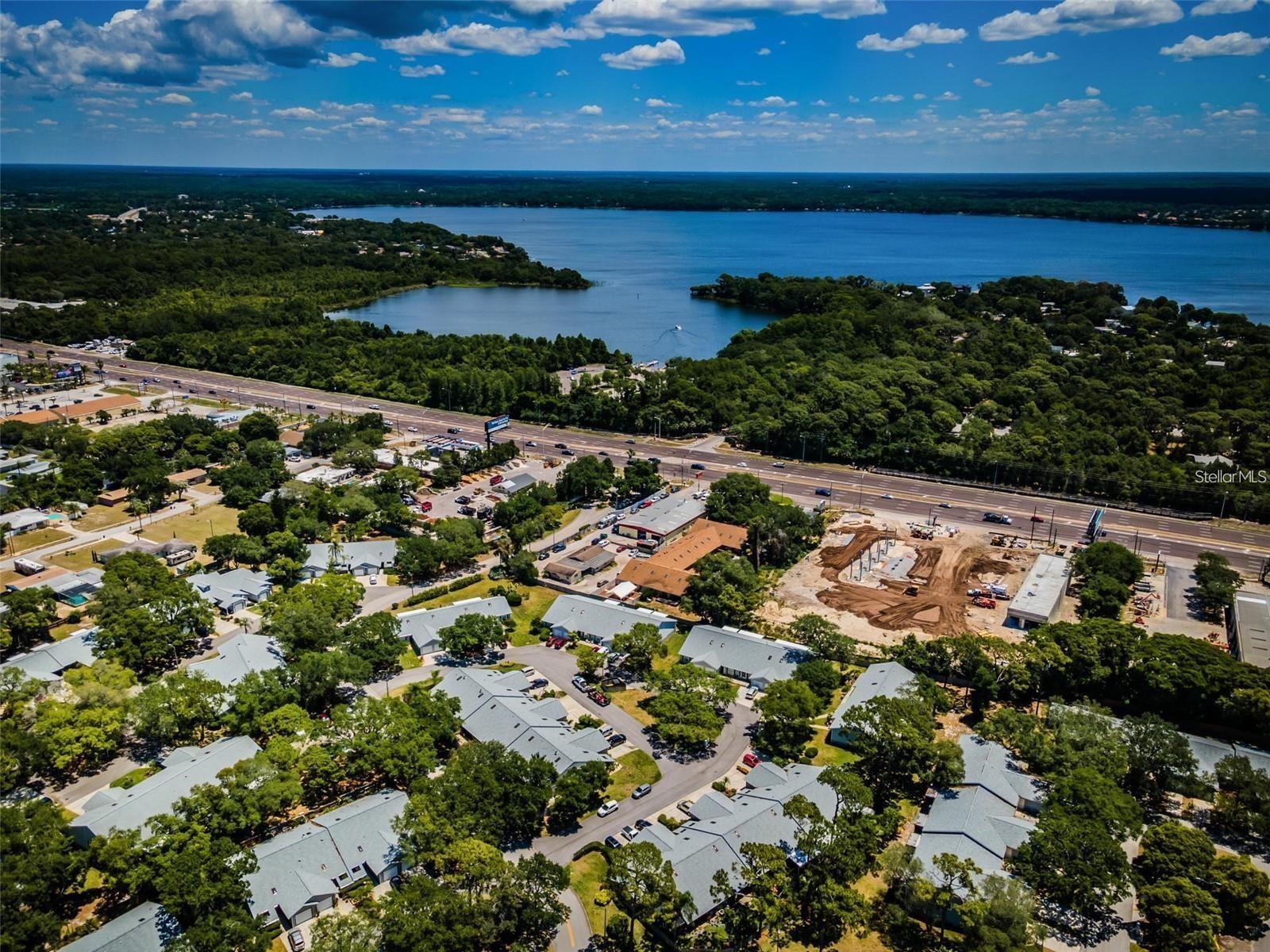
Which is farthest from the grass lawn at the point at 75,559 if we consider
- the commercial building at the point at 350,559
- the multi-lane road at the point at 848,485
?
the multi-lane road at the point at 848,485

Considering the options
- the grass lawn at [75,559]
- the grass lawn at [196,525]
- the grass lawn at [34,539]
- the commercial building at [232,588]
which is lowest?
the grass lawn at [34,539]

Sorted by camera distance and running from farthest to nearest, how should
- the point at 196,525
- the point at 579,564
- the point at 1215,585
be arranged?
the point at 196,525 < the point at 579,564 < the point at 1215,585

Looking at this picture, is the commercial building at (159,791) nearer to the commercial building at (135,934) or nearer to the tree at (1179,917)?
the commercial building at (135,934)

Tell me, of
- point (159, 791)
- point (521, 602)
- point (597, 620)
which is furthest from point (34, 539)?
point (597, 620)

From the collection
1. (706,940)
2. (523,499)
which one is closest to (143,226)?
(523,499)

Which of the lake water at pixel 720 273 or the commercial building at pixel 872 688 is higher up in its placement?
the lake water at pixel 720 273

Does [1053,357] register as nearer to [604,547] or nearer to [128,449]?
[604,547]

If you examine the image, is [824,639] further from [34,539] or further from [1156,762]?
[34,539]
